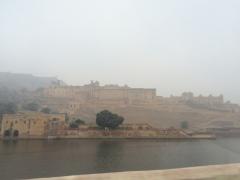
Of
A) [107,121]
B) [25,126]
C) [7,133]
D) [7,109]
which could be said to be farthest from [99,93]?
[7,133]

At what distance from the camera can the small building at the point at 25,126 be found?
91.0ft

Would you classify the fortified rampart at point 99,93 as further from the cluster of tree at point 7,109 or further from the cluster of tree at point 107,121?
the cluster of tree at point 107,121

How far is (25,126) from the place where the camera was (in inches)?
1100

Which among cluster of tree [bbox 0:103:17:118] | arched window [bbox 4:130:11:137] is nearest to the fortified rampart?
cluster of tree [bbox 0:103:17:118]

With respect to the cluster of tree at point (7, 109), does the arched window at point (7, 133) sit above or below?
below

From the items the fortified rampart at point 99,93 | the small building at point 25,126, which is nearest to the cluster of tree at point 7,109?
the small building at point 25,126

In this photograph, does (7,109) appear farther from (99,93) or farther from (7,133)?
(99,93)

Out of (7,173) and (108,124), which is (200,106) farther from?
(7,173)

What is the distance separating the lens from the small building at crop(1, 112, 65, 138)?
27.7m

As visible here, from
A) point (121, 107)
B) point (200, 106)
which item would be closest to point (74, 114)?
point (121, 107)

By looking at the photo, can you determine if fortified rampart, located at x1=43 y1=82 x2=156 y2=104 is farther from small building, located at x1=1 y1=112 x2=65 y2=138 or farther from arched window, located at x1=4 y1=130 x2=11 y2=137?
arched window, located at x1=4 y1=130 x2=11 y2=137

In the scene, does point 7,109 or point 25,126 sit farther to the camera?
point 7,109

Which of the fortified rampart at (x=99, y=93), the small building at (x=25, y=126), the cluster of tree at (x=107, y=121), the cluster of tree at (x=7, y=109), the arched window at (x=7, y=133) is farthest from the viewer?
the fortified rampart at (x=99, y=93)

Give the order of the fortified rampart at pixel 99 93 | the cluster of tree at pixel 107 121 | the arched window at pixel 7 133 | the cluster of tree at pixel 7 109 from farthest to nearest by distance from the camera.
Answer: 1. the fortified rampart at pixel 99 93
2. the cluster of tree at pixel 7 109
3. the cluster of tree at pixel 107 121
4. the arched window at pixel 7 133
